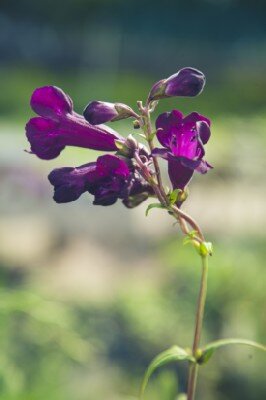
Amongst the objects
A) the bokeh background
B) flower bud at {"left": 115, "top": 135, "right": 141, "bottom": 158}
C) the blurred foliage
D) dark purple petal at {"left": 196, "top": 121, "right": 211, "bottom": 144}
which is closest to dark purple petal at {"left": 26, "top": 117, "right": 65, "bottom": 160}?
flower bud at {"left": 115, "top": 135, "right": 141, "bottom": 158}

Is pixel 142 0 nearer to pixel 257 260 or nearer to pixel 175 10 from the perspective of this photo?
pixel 175 10

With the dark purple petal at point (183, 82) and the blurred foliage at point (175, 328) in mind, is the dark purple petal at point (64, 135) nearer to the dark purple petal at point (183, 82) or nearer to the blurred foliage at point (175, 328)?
the dark purple petal at point (183, 82)

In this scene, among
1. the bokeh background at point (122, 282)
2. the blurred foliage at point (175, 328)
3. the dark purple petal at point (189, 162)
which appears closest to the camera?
the dark purple petal at point (189, 162)

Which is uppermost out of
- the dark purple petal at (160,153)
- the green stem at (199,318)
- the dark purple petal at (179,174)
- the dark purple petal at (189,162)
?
the dark purple petal at (160,153)

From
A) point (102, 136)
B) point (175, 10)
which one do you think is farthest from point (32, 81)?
point (102, 136)

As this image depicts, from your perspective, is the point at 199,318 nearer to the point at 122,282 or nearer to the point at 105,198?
the point at 105,198

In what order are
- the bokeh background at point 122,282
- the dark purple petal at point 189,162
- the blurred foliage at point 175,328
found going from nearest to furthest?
the dark purple petal at point 189,162 → the bokeh background at point 122,282 → the blurred foliage at point 175,328


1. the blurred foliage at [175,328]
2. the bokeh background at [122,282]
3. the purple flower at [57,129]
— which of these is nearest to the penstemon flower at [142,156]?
the purple flower at [57,129]
